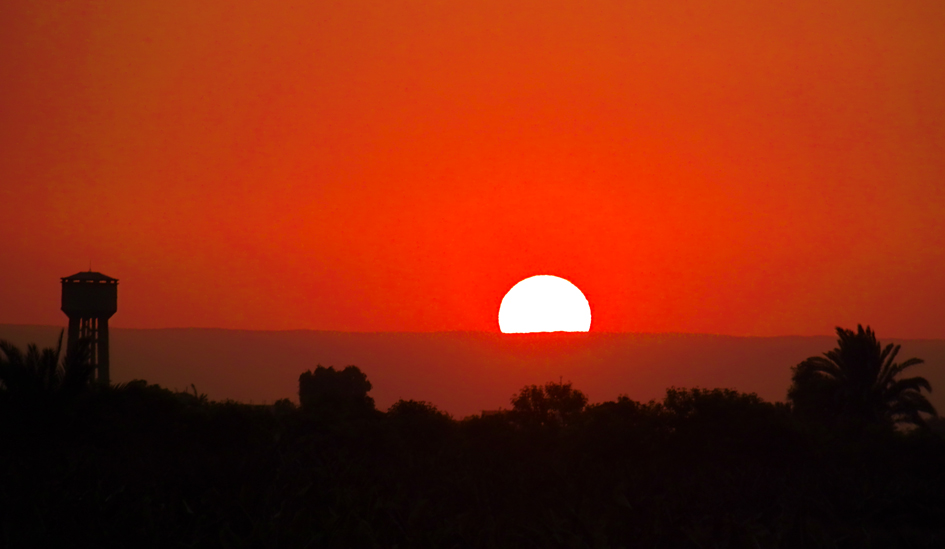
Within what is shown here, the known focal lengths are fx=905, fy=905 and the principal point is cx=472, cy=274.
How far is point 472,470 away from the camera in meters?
41.1

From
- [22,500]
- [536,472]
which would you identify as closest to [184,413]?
[536,472]

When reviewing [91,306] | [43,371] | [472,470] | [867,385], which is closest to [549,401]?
[867,385]

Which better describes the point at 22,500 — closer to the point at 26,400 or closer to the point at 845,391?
the point at 26,400

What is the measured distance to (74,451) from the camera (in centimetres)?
3662

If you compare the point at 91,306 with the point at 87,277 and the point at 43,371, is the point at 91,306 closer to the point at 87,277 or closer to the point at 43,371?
the point at 87,277

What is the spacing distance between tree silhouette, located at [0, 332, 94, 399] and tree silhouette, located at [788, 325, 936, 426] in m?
42.7

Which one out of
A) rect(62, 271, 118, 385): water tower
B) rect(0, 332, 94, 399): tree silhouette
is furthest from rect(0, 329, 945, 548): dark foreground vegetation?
rect(62, 271, 118, 385): water tower

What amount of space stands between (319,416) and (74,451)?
25553mm

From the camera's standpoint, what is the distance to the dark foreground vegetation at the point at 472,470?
2383 cm

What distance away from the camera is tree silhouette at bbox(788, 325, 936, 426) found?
55.1 meters

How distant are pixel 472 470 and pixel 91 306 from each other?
5181cm

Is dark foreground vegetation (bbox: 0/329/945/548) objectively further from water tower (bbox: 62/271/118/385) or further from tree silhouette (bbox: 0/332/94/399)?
water tower (bbox: 62/271/118/385)

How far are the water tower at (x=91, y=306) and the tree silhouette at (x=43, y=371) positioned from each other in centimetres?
4547

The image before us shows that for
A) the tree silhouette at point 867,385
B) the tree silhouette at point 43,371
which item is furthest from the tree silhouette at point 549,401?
the tree silhouette at point 43,371
